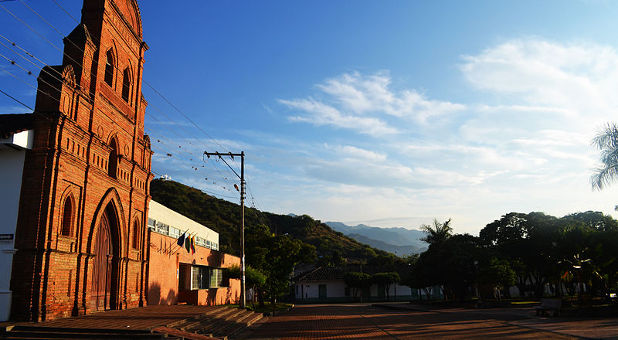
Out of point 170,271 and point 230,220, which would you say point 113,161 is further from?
point 230,220

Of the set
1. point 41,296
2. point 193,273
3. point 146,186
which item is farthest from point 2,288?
point 193,273

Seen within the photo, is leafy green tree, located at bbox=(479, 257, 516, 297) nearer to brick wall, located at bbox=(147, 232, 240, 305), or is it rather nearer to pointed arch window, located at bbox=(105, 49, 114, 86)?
brick wall, located at bbox=(147, 232, 240, 305)

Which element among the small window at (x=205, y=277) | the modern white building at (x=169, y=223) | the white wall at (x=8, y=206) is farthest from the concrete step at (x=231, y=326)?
the modern white building at (x=169, y=223)

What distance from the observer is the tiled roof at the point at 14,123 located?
14.3 metres

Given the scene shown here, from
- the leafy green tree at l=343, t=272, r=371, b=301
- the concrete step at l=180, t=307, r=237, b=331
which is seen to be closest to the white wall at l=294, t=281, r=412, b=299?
the leafy green tree at l=343, t=272, r=371, b=301

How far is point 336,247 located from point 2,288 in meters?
98.2

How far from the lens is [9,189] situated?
48.4ft

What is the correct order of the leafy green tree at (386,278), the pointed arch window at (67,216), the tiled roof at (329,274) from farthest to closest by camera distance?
the tiled roof at (329,274)
the leafy green tree at (386,278)
the pointed arch window at (67,216)

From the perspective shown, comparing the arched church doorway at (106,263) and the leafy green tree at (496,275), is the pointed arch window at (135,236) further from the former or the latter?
the leafy green tree at (496,275)

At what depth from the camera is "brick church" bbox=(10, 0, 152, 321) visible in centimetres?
1445

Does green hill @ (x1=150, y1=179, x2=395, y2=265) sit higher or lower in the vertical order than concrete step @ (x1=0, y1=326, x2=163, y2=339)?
higher

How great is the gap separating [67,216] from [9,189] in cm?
207

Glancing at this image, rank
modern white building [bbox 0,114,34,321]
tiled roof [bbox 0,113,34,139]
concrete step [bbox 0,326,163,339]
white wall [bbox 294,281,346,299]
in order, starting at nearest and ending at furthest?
1. concrete step [bbox 0,326,163,339]
2. modern white building [bbox 0,114,34,321]
3. tiled roof [bbox 0,113,34,139]
4. white wall [bbox 294,281,346,299]

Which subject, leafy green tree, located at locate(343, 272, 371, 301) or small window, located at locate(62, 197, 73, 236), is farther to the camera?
leafy green tree, located at locate(343, 272, 371, 301)
